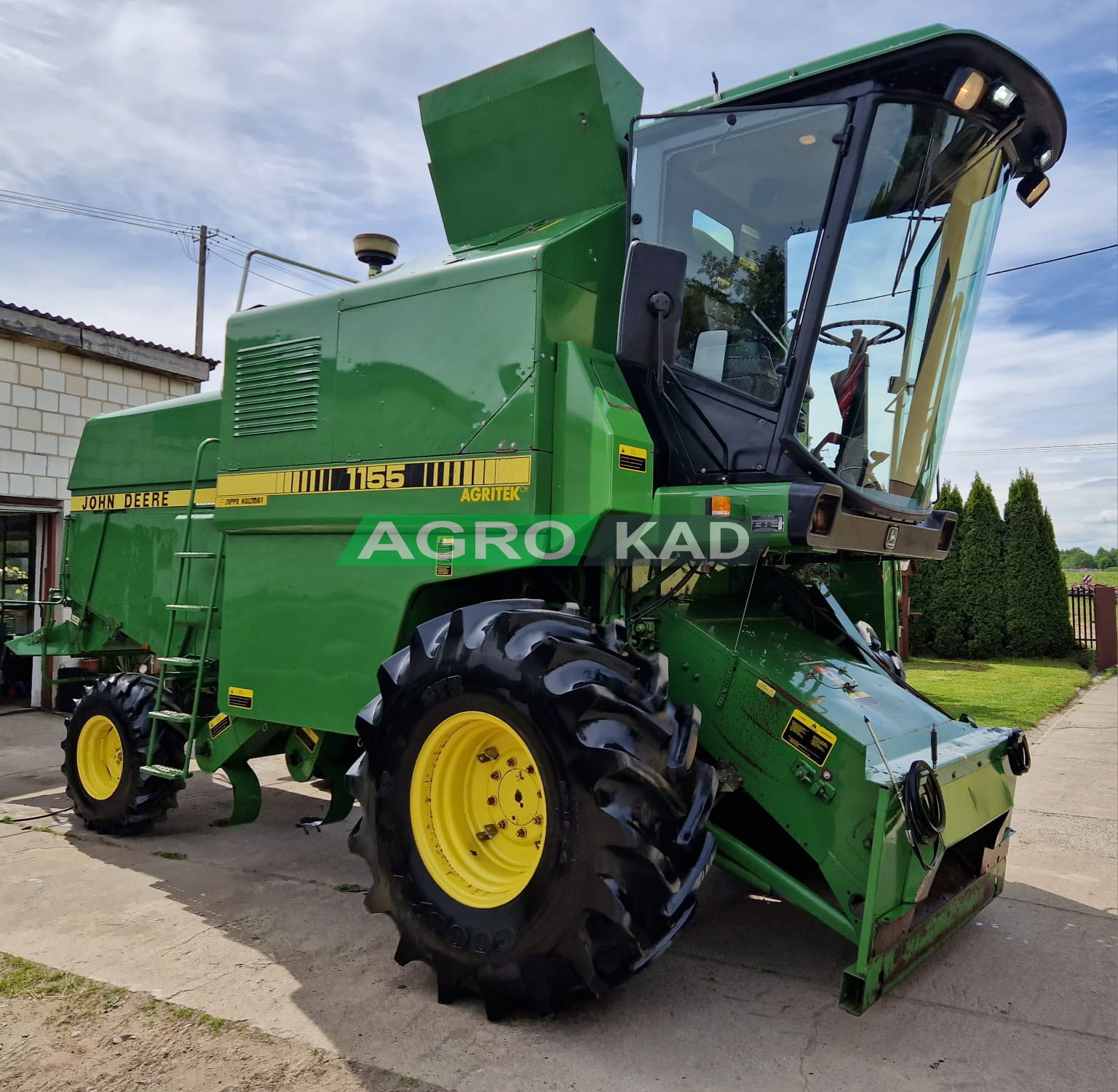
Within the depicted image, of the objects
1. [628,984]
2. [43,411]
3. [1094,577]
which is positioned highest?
[1094,577]

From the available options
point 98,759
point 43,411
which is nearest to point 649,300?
point 98,759

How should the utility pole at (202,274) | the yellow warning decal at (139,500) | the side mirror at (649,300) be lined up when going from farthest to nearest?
the utility pole at (202,274), the yellow warning decal at (139,500), the side mirror at (649,300)

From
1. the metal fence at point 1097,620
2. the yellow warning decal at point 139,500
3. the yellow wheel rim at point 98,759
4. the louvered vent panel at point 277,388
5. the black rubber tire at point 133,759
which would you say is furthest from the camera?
the metal fence at point 1097,620

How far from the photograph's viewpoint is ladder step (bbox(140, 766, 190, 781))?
4.80 metres

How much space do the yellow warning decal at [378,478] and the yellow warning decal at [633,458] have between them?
0.34m

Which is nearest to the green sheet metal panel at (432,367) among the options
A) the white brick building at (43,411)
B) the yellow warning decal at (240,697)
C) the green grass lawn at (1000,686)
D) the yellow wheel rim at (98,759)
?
the yellow warning decal at (240,697)

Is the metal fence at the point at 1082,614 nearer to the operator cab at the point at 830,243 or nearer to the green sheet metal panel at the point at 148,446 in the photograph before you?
the operator cab at the point at 830,243

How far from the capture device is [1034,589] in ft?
51.0

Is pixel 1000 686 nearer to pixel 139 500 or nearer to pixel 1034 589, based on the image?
pixel 1034 589

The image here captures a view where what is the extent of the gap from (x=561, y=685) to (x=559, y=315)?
146cm

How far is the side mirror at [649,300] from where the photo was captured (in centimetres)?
318

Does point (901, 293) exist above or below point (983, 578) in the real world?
above

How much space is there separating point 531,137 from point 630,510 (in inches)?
76.0

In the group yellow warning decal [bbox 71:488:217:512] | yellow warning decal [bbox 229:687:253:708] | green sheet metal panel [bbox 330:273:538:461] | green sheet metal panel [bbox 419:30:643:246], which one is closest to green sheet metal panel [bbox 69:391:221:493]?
yellow warning decal [bbox 71:488:217:512]
